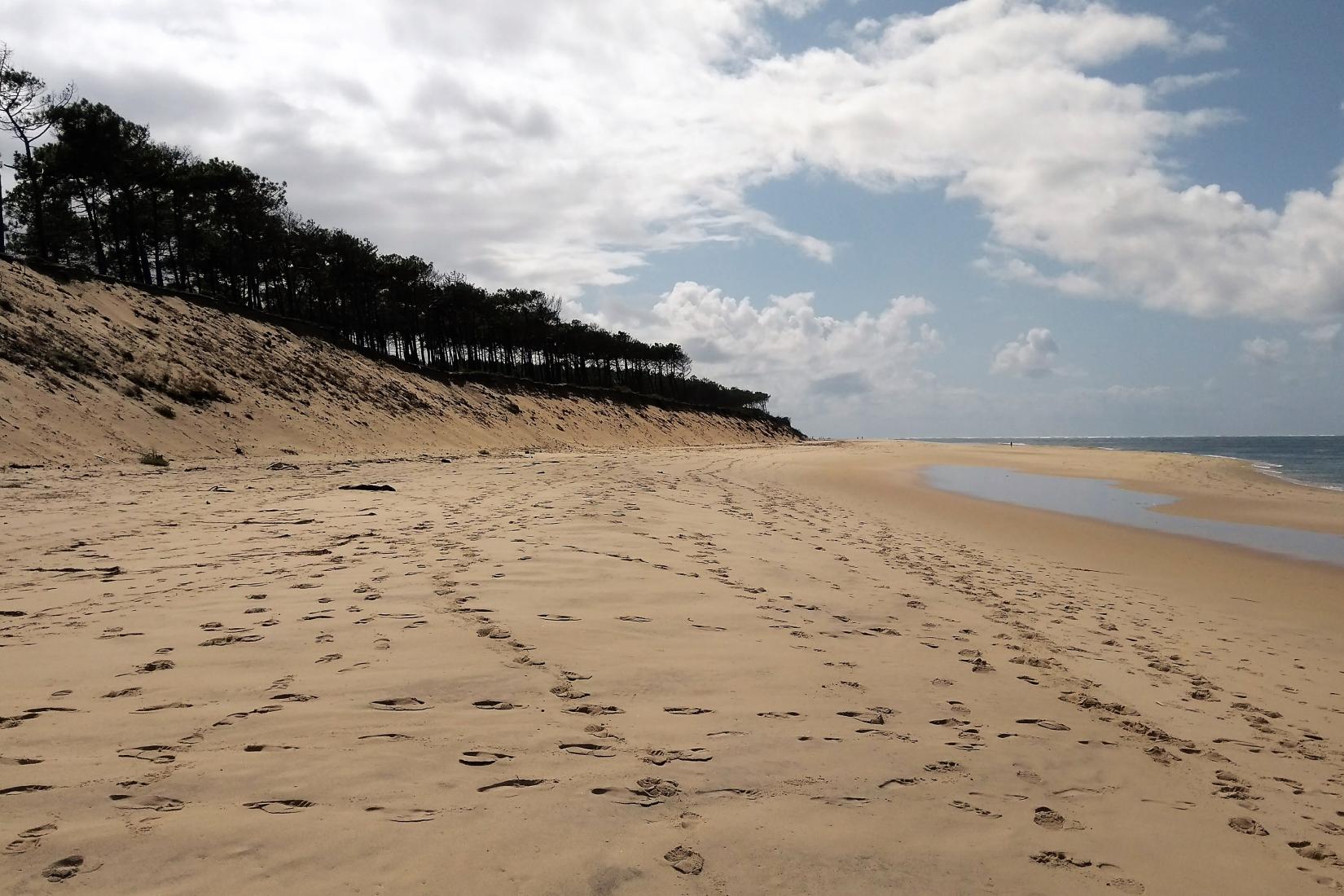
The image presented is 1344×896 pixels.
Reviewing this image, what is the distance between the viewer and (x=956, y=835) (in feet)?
11.1

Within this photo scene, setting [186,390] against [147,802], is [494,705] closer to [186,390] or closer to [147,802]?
[147,802]

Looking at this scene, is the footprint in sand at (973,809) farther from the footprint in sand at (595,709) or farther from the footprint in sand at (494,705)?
the footprint in sand at (494,705)

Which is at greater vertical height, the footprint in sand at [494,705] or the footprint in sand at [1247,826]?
the footprint in sand at [494,705]

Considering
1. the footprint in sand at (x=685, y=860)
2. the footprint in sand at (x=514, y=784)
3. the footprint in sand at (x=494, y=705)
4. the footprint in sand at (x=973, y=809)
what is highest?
the footprint in sand at (x=494, y=705)

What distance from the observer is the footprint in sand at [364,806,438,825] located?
301 centimetres

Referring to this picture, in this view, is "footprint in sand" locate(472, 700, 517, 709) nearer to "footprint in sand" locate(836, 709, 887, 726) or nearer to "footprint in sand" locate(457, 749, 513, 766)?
"footprint in sand" locate(457, 749, 513, 766)

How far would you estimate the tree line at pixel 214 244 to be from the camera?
117 feet

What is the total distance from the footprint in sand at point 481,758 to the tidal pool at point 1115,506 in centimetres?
1645

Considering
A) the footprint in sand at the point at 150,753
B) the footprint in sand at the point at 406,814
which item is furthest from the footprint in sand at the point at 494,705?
the footprint in sand at the point at 150,753

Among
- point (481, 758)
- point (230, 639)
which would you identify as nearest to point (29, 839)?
point (481, 758)

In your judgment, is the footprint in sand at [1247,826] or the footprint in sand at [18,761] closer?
the footprint in sand at [18,761]

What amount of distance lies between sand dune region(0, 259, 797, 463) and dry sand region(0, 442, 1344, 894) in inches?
529

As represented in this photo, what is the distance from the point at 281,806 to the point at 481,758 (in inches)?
35.5

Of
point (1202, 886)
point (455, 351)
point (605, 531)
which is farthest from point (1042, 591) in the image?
point (455, 351)
